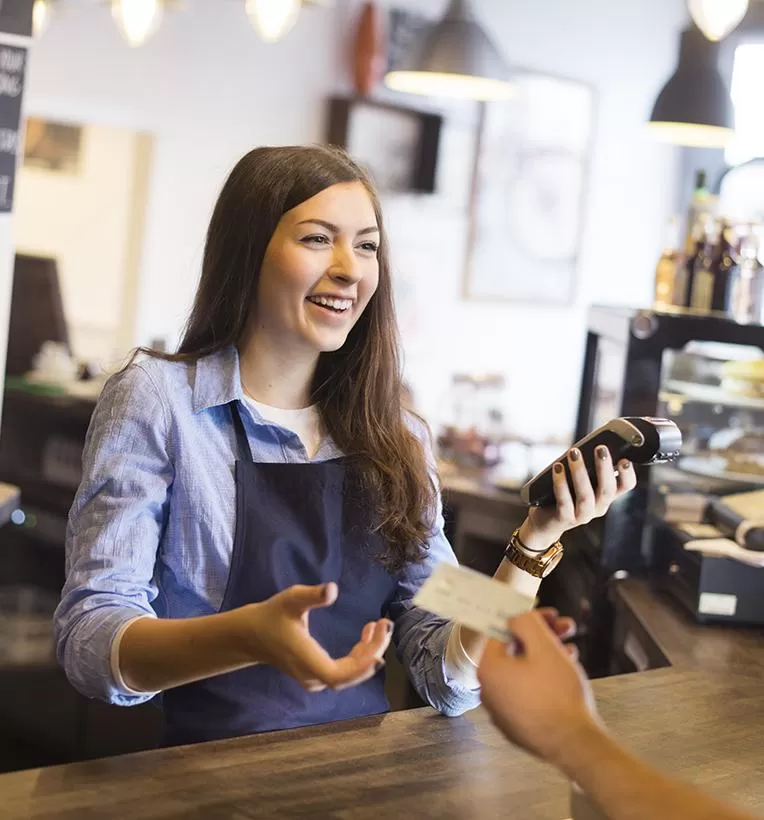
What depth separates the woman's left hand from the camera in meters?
1.78

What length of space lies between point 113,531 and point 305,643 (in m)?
0.52

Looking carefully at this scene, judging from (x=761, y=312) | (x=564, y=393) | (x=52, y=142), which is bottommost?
(x=564, y=393)

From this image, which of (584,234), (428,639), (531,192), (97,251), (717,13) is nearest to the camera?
(428,639)

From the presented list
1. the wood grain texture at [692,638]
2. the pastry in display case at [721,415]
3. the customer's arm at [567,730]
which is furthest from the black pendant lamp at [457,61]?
the customer's arm at [567,730]

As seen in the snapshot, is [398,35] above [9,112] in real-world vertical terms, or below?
above

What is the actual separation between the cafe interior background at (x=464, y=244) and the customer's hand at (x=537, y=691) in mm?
1188

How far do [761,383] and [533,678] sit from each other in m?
2.32

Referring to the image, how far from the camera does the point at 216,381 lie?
1.90 m

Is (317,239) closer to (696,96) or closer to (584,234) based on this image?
(696,96)

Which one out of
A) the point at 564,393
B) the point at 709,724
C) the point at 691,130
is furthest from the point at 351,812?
the point at 564,393

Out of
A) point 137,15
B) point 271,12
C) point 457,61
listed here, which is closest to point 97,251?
point 137,15

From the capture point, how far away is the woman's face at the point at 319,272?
6.16 feet

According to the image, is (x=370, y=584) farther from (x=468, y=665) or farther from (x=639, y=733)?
(x=639, y=733)

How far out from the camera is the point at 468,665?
186 cm
